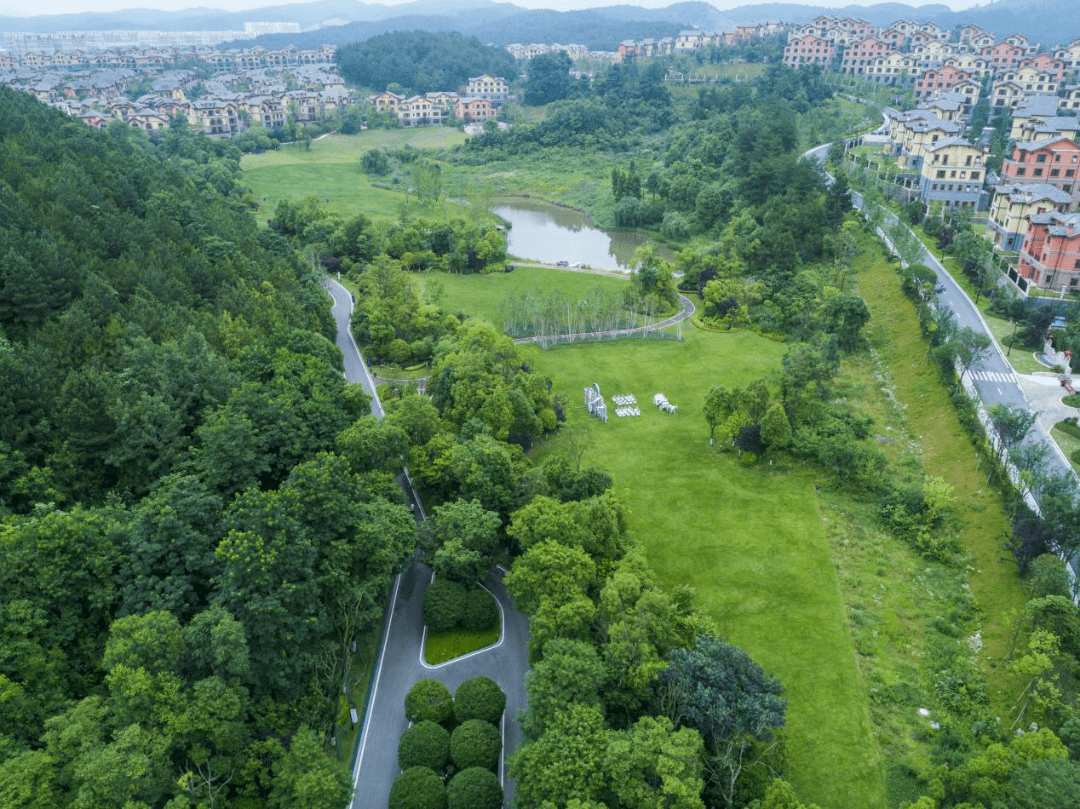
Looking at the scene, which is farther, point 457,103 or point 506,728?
point 457,103

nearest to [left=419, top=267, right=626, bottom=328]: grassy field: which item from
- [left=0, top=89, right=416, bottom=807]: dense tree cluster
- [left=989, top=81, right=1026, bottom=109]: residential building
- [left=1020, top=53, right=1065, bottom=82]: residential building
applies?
[left=0, top=89, right=416, bottom=807]: dense tree cluster

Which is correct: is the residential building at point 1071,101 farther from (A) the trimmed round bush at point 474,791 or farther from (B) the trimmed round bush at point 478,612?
(A) the trimmed round bush at point 474,791

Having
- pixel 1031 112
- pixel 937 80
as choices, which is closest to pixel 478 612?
pixel 1031 112

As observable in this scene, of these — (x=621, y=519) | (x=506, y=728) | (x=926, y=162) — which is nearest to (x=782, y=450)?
(x=621, y=519)

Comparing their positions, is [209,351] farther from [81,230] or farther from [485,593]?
[485,593]

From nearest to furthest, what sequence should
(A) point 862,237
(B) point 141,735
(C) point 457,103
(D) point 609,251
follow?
1. (B) point 141,735
2. (A) point 862,237
3. (D) point 609,251
4. (C) point 457,103

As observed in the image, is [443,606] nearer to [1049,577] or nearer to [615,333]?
[1049,577]

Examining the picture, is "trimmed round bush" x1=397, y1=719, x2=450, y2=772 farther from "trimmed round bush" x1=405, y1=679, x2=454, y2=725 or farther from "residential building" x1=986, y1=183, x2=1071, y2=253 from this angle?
"residential building" x1=986, y1=183, x2=1071, y2=253
